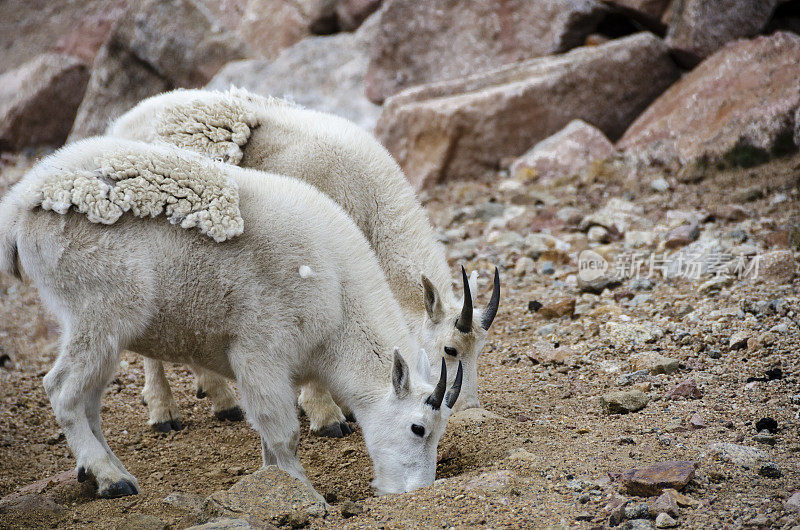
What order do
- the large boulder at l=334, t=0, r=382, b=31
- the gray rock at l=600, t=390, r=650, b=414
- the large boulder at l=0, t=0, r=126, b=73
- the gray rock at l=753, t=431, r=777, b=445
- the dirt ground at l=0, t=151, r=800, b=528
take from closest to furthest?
the dirt ground at l=0, t=151, r=800, b=528 < the gray rock at l=753, t=431, r=777, b=445 < the gray rock at l=600, t=390, r=650, b=414 < the large boulder at l=334, t=0, r=382, b=31 < the large boulder at l=0, t=0, r=126, b=73

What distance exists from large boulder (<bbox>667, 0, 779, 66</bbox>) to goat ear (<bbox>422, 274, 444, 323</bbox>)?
768 cm

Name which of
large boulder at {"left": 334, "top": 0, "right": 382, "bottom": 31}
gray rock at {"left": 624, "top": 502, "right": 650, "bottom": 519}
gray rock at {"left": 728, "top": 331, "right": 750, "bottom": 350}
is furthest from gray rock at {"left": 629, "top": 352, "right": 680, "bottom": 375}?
large boulder at {"left": 334, "top": 0, "right": 382, "bottom": 31}

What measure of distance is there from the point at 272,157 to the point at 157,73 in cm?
963

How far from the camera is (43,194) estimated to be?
497 cm

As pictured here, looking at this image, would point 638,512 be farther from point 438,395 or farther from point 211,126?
point 211,126

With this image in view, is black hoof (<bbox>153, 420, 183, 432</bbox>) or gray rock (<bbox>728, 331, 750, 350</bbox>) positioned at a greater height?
gray rock (<bbox>728, 331, 750, 350</bbox>)

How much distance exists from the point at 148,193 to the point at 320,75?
9.87m

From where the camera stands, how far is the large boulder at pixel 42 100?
16.4 metres

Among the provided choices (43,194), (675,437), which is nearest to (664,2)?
(675,437)

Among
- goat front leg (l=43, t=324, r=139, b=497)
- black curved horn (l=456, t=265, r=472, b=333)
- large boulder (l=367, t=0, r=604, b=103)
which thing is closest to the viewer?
goat front leg (l=43, t=324, r=139, b=497)

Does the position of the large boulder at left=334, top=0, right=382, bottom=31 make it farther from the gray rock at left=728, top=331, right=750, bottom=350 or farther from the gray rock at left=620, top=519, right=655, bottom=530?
the gray rock at left=620, top=519, right=655, bottom=530

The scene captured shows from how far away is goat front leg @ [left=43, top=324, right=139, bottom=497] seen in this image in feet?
16.6

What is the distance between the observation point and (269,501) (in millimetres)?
4602

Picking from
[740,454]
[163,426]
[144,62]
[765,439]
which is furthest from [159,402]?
[144,62]
